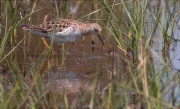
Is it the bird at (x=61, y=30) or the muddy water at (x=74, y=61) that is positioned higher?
the bird at (x=61, y=30)

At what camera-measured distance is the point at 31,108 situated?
16.7 ft

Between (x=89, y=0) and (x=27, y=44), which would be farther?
(x=89, y=0)

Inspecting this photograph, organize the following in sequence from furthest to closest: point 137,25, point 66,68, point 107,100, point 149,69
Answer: point 66,68
point 137,25
point 149,69
point 107,100

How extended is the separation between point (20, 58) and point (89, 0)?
13.8 feet

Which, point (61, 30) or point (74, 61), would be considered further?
point (61, 30)

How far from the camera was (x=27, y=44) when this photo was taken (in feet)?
29.9

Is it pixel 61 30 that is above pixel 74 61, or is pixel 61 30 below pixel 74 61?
above

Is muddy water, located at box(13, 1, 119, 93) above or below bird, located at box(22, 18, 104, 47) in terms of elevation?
below

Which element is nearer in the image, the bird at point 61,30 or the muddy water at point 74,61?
the muddy water at point 74,61

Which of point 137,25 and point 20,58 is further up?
point 137,25

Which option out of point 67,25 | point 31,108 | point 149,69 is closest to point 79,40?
point 67,25

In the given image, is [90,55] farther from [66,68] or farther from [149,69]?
[149,69]

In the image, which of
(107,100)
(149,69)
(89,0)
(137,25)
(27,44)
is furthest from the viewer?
(89,0)

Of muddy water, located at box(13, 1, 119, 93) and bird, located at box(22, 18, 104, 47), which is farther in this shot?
bird, located at box(22, 18, 104, 47)
